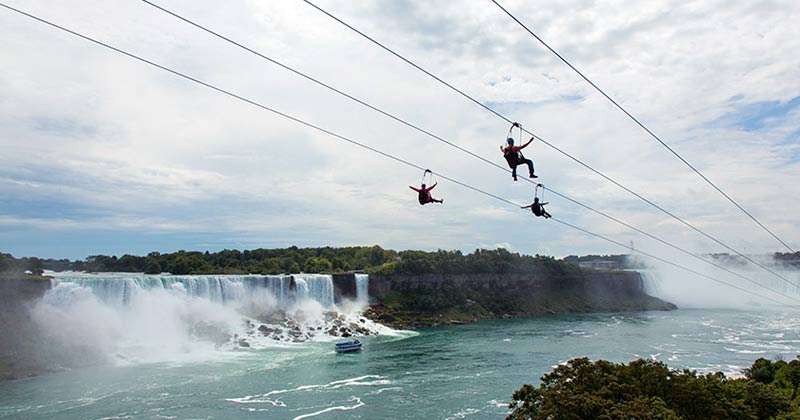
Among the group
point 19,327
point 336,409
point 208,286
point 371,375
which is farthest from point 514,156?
point 208,286

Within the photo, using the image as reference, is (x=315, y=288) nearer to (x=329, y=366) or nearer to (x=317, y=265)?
(x=317, y=265)

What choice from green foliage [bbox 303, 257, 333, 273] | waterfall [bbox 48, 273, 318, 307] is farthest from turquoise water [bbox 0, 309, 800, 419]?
green foliage [bbox 303, 257, 333, 273]

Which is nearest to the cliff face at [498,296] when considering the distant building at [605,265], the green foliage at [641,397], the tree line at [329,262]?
the tree line at [329,262]

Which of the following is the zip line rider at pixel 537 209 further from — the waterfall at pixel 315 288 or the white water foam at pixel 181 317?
the waterfall at pixel 315 288

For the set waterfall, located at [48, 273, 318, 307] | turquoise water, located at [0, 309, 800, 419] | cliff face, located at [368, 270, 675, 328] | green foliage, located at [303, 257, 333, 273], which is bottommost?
turquoise water, located at [0, 309, 800, 419]

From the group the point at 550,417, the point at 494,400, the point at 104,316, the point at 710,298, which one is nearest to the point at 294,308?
the point at 104,316

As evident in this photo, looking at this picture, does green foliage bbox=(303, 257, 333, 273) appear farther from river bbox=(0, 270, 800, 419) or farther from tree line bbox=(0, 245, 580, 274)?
river bbox=(0, 270, 800, 419)
